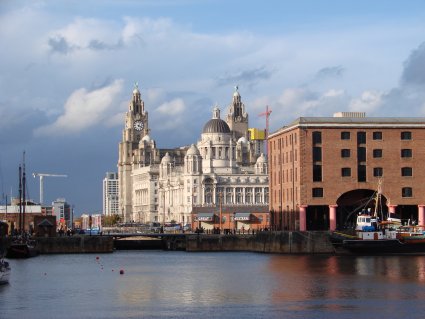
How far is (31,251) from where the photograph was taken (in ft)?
571

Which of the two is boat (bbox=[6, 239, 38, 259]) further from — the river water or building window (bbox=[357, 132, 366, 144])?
building window (bbox=[357, 132, 366, 144])

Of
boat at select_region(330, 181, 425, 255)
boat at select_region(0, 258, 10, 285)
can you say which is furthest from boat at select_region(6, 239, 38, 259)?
boat at select_region(0, 258, 10, 285)

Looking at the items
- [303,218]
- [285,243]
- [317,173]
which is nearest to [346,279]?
[285,243]

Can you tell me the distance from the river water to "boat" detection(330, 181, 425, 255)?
190 inches

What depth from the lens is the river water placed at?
91.1 meters

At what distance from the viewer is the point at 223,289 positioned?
11019 cm

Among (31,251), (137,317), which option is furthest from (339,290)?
(31,251)

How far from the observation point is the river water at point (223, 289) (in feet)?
299

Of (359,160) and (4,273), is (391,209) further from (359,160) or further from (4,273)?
(4,273)

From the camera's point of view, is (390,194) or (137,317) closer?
(137,317)

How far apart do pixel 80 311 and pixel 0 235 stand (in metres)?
84.4

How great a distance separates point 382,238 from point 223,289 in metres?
50.7

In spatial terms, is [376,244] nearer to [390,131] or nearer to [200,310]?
[390,131]

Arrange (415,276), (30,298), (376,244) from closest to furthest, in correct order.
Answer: (30,298), (415,276), (376,244)
